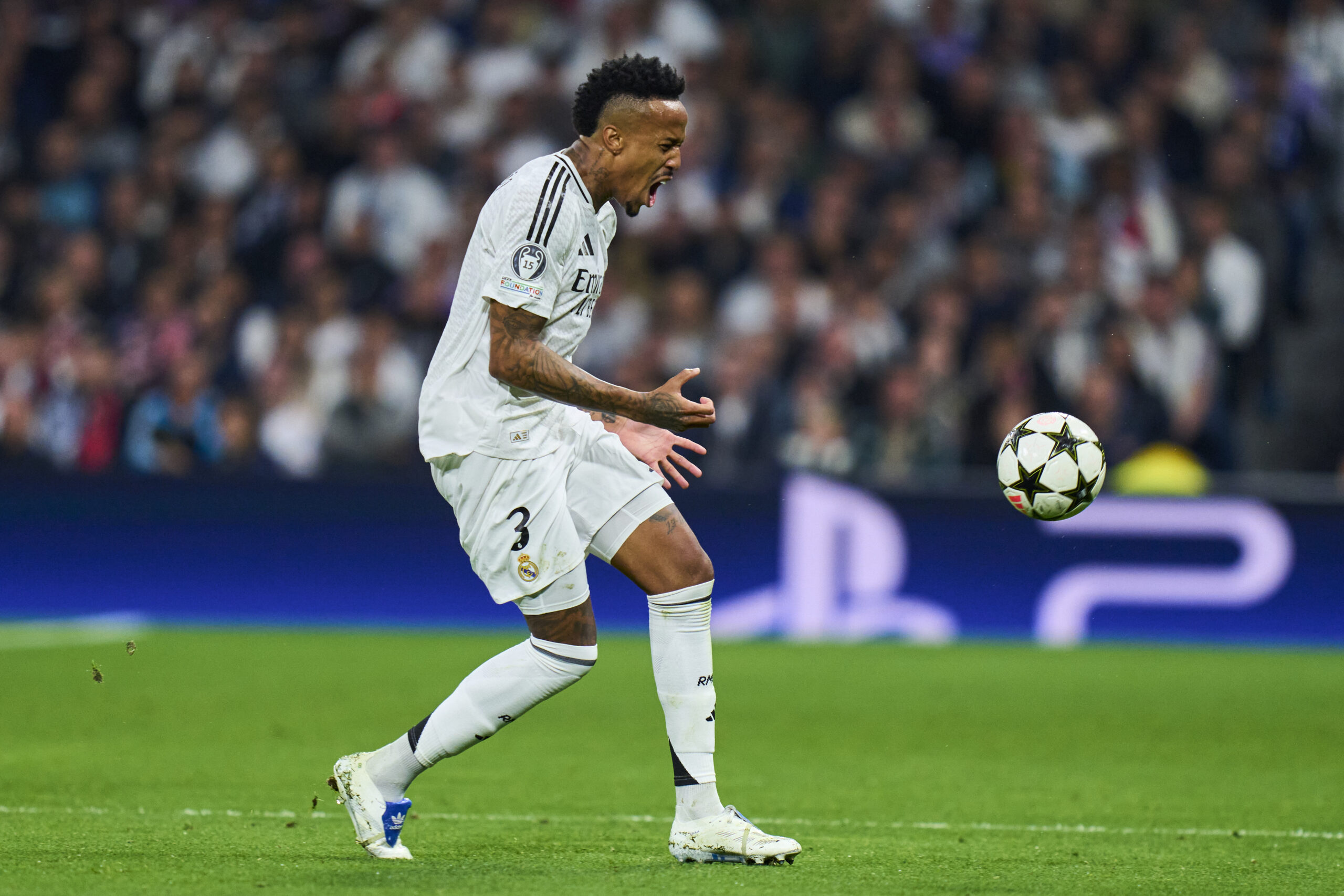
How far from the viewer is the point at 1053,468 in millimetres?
5918

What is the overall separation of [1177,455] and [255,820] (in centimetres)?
833

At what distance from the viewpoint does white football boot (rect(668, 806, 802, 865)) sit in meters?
5.06

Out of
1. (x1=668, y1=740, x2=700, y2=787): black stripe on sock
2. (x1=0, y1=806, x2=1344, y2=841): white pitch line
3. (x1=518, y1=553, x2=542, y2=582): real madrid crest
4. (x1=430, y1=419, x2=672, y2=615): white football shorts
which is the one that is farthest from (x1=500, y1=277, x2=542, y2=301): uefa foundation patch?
(x1=0, y1=806, x2=1344, y2=841): white pitch line

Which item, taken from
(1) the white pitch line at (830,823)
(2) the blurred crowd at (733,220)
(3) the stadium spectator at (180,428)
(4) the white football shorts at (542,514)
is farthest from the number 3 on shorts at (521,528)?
(3) the stadium spectator at (180,428)

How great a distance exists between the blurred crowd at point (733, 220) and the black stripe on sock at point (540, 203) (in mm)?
7614

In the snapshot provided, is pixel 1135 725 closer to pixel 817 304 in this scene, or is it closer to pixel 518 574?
pixel 518 574

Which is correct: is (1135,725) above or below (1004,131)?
below

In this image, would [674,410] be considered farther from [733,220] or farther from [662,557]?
[733,220]

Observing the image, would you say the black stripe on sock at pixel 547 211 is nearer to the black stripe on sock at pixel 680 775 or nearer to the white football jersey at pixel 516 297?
the white football jersey at pixel 516 297

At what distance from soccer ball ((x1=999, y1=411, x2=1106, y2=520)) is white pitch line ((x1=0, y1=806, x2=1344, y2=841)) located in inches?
41.4

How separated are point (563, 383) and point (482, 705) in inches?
37.5

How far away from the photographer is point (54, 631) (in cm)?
1255

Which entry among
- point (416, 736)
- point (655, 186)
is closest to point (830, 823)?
point (416, 736)

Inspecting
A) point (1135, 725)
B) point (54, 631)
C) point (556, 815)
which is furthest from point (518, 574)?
point (54, 631)
